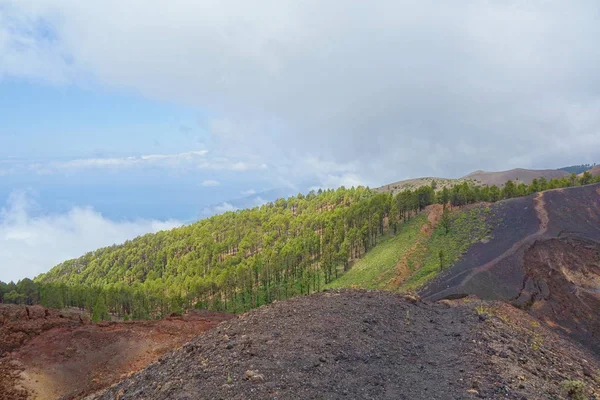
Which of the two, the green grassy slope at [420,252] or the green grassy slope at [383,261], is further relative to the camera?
the green grassy slope at [383,261]

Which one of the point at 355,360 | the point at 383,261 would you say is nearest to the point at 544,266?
the point at 383,261

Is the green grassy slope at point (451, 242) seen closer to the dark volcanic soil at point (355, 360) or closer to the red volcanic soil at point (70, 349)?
the dark volcanic soil at point (355, 360)

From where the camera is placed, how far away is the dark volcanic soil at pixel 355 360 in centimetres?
1353

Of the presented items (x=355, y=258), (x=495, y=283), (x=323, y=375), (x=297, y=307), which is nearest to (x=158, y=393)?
(x=323, y=375)

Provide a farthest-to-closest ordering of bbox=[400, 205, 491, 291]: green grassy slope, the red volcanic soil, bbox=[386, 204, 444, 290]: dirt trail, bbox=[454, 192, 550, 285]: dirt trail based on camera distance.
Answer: bbox=[386, 204, 444, 290]: dirt trail < bbox=[400, 205, 491, 291]: green grassy slope < bbox=[454, 192, 550, 285]: dirt trail < the red volcanic soil

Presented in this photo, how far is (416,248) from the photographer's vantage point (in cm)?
6444

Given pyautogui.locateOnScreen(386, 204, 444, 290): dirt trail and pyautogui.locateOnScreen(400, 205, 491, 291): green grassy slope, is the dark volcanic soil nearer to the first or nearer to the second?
pyautogui.locateOnScreen(400, 205, 491, 291): green grassy slope

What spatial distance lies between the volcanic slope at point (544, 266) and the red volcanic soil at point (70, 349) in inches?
1037

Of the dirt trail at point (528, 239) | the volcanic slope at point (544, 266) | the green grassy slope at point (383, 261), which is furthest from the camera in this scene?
the green grassy slope at point (383, 261)

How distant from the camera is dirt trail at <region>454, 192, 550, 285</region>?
44844mm

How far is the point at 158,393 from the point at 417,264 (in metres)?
50.8

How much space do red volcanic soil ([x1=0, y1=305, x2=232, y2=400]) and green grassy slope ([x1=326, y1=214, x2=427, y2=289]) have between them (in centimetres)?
3108

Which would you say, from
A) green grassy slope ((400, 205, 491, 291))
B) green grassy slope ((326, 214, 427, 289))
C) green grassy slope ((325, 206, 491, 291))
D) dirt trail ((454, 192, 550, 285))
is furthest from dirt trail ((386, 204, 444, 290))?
dirt trail ((454, 192, 550, 285))

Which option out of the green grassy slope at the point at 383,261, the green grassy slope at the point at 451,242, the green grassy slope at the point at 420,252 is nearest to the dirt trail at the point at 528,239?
the green grassy slope at the point at 451,242
